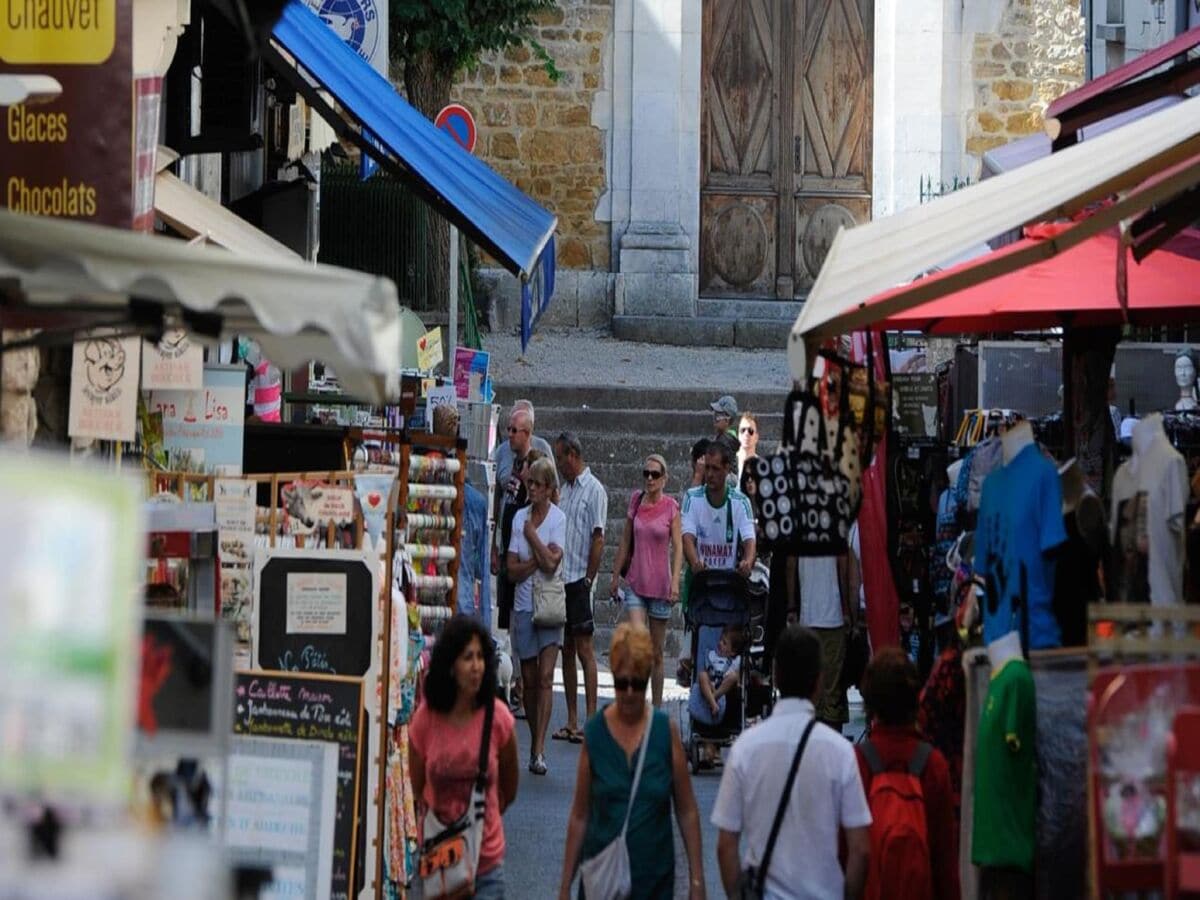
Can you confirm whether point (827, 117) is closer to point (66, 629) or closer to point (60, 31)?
point (60, 31)

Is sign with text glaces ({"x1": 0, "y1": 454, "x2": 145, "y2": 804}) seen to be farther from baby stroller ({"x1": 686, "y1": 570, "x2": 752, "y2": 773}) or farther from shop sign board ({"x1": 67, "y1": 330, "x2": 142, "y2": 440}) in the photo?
baby stroller ({"x1": 686, "y1": 570, "x2": 752, "y2": 773})

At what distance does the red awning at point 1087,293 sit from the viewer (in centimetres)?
1026

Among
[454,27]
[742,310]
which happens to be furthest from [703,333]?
[454,27]

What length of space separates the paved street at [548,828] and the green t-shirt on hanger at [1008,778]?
320 centimetres

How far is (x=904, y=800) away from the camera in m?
7.51

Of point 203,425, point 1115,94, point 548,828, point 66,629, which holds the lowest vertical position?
point 548,828

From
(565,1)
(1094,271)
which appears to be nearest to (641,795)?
(1094,271)

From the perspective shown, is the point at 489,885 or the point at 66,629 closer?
the point at 66,629

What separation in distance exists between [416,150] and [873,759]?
5.96 metres

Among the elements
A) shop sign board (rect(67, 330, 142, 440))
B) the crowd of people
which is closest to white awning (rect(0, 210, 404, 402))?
the crowd of people

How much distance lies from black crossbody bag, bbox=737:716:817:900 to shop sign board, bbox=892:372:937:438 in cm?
813

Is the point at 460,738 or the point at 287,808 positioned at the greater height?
the point at 460,738

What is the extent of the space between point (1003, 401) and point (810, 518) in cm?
697

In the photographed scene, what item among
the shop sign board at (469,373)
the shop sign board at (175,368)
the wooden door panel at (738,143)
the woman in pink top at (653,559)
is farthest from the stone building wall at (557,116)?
the shop sign board at (175,368)
